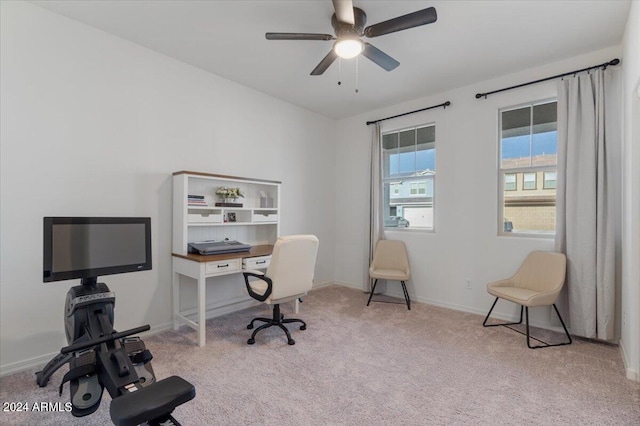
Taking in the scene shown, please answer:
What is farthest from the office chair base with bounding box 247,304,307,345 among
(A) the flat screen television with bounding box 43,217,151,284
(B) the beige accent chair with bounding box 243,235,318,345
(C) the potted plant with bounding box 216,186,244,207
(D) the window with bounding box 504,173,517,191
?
(D) the window with bounding box 504,173,517,191

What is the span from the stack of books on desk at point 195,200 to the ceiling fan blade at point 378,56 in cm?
212

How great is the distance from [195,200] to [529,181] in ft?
12.1

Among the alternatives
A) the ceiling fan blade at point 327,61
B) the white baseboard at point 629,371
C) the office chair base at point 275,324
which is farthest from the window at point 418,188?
the white baseboard at point 629,371

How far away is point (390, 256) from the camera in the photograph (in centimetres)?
430

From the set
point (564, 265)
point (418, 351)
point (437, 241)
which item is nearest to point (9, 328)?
point (418, 351)

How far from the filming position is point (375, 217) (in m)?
4.50

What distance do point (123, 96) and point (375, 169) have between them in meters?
3.22

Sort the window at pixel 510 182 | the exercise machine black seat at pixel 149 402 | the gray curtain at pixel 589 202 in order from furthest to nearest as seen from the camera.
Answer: the window at pixel 510 182 < the gray curtain at pixel 589 202 < the exercise machine black seat at pixel 149 402

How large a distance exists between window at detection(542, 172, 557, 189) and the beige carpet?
5.21 feet

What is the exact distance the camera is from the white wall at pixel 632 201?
7.18 ft

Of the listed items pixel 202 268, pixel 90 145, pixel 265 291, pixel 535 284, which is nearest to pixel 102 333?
pixel 202 268

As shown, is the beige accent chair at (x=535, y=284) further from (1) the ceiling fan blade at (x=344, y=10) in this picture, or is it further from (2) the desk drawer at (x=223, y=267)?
(1) the ceiling fan blade at (x=344, y=10)

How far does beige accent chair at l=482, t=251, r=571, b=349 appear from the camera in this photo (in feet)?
9.14

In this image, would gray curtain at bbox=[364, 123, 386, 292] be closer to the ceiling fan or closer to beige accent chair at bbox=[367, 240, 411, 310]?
beige accent chair at bbox=[367, 240, 411, 310]
